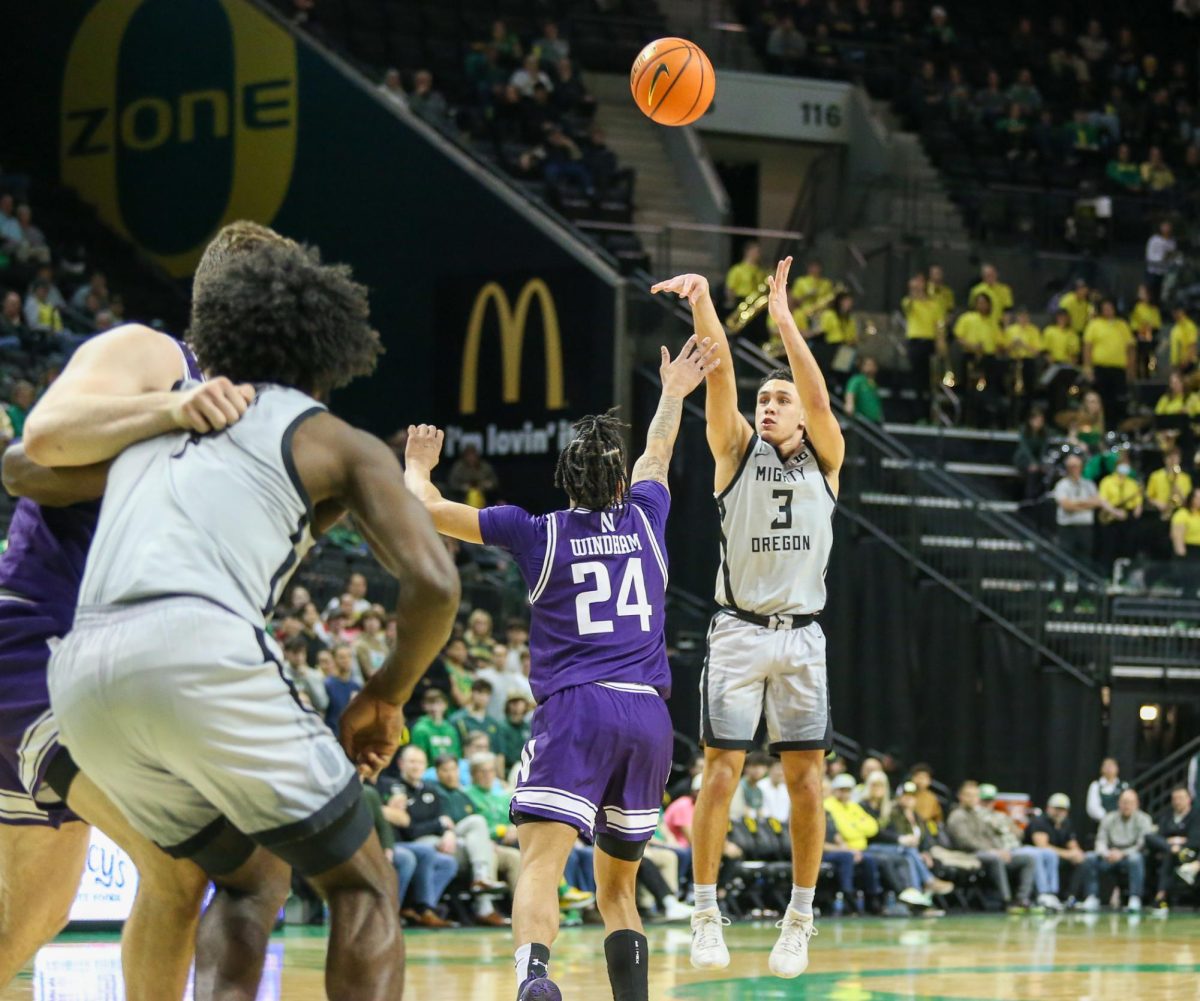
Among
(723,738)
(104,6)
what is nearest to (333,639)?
(723,738)

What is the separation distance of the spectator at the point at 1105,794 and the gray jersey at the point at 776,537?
10834 millimetres

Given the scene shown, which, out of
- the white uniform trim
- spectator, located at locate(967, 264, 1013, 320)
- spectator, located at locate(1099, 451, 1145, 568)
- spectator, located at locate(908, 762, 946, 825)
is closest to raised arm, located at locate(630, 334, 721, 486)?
the white uniform trim

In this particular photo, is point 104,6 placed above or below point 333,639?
above

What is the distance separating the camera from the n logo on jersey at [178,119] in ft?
76.7

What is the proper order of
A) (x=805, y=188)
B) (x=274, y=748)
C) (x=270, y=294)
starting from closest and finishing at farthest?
(x=274, y=748) < (x=270, y=294) < (x=805, y=188)

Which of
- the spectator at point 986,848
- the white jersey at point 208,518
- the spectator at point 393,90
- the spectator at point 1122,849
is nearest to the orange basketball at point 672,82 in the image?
the white jersey at point 208,518

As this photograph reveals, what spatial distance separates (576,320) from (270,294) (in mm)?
16491

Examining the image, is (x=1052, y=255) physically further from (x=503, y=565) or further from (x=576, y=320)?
(x=503, y=565)

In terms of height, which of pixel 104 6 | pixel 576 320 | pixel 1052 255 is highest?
pixel 104 6

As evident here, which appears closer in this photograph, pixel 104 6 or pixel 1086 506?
pixel 1086 506

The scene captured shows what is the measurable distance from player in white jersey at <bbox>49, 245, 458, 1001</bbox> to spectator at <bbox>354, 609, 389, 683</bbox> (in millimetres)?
10724

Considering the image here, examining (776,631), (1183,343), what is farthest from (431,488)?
(1183,343)

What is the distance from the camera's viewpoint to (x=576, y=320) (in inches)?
819

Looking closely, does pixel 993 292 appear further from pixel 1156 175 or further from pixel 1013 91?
pixel 1013 91
